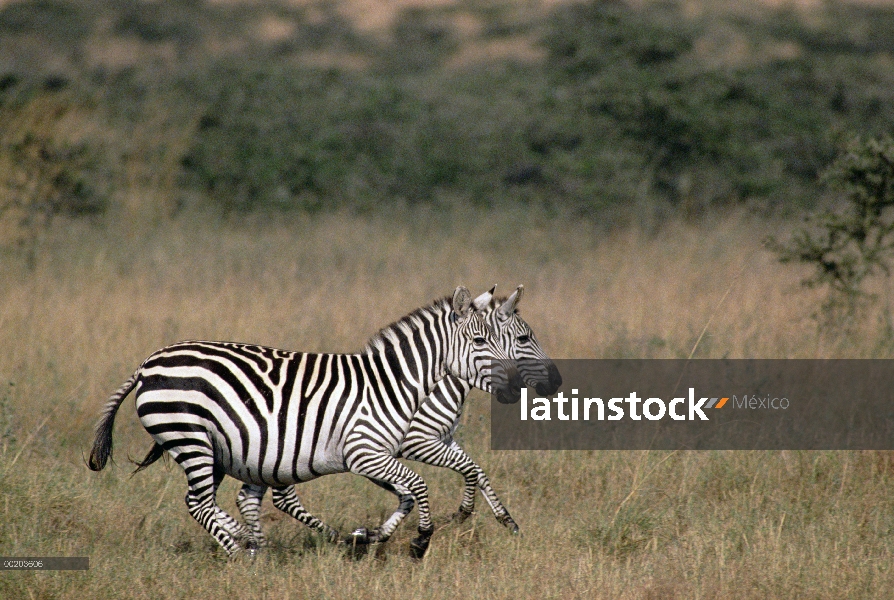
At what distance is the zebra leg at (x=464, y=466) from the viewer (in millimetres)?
5785

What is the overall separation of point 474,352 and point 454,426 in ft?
2.75

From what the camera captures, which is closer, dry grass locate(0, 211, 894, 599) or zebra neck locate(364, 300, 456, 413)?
dry grass locate(0, 211, 894, 599)

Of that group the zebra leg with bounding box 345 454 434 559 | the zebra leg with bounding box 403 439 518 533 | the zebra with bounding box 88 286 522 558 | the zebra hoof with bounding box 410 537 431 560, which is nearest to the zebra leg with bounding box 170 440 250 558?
the zebra with bounding box 88 286 522 558

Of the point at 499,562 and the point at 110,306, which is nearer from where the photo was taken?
the point at 499,562

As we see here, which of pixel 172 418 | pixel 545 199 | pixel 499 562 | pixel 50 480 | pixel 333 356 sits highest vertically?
pixel 545 199

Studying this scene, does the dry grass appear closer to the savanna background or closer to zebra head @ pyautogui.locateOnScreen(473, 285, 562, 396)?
the savanna background

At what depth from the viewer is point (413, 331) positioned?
5.41 meters

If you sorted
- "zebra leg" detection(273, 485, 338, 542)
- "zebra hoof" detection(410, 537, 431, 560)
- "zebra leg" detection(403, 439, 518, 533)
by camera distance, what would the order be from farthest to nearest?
1. "zebra leg" detection(403, 439, 518, 533)
2. "zebra leg" detection(273, 485, 338, 542)
3. "zebra hoof" detection(410, 537, 431, 560)

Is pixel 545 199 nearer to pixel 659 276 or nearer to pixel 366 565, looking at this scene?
pixel 659 276

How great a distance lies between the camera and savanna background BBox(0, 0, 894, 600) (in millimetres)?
5406

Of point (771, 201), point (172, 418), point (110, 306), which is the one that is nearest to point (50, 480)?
point (172, 418)

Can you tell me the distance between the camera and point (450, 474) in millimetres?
6910

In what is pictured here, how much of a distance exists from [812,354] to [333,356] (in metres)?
4.94
